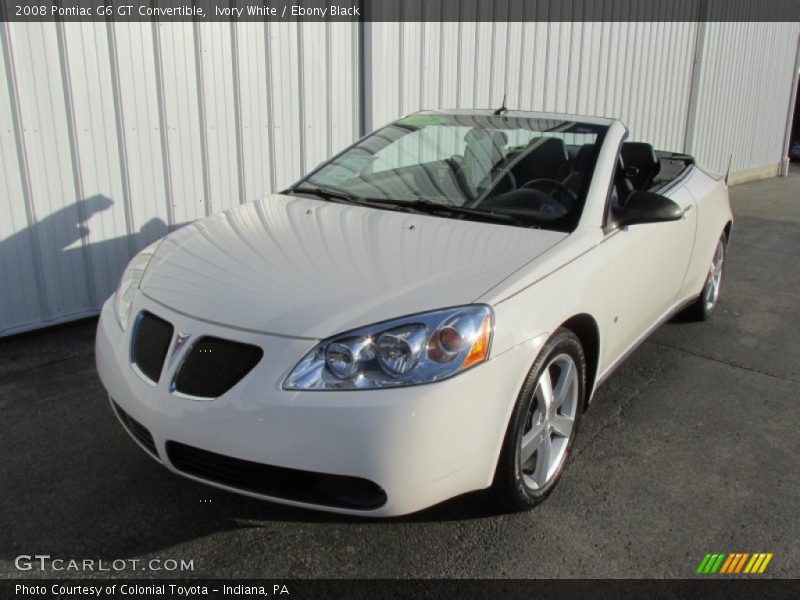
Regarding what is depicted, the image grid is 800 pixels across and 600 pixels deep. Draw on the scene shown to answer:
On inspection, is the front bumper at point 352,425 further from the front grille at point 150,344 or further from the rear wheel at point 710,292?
the rear wheel at point 710,292

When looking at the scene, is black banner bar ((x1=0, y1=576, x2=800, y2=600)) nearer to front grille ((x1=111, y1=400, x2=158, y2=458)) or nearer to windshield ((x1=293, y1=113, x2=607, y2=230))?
front grille ((x1=111, y1=400, x2=158, y2=458))

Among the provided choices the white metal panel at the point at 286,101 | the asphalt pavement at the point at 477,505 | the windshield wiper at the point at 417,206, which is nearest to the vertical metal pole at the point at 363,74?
the white metal panel at the point at 286,101

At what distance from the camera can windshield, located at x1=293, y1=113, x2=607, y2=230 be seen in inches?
134

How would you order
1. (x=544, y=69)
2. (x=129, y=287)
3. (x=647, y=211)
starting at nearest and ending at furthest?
(x=129, y=287), (x=647, y=211), (x=544, y=69)

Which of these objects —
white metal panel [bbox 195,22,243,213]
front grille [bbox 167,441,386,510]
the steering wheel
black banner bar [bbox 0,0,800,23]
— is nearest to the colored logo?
front grille [bbox 167,441,386,510]

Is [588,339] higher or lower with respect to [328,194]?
lower

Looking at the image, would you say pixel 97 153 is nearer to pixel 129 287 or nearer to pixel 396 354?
pixel 129 287

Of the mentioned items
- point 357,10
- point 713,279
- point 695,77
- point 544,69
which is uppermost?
point 357,10

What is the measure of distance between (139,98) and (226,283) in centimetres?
272

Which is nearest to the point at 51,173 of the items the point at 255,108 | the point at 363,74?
the point at 255,108

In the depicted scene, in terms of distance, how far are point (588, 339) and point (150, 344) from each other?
1.77 metres

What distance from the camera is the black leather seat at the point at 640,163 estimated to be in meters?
4.74

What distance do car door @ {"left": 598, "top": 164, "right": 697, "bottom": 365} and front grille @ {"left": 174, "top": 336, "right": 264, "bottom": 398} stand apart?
1.59 metres

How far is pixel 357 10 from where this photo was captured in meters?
6.09
